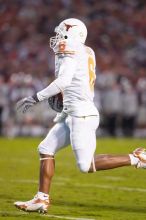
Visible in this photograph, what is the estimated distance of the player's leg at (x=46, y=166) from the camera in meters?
5.72

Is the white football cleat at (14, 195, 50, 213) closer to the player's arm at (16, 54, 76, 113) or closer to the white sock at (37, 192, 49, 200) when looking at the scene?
the white sock at (37, 192, 49, 200)

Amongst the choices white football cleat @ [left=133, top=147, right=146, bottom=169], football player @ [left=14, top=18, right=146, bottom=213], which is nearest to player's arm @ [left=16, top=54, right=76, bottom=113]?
football player @ [left=14, top=18, right=146, bottom=213]

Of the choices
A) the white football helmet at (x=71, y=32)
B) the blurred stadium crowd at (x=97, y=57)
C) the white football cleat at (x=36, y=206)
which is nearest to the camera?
the white football cleat at (x=36, y=206)

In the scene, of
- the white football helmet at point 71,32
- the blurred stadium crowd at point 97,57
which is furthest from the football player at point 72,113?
the blurred stadium crowd at point 97,57

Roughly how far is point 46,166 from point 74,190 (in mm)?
2029

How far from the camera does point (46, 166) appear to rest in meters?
5.80

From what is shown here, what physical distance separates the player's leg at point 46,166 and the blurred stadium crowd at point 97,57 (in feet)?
36.9

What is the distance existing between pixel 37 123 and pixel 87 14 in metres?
3.64

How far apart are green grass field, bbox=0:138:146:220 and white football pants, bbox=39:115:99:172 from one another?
16.8 inches

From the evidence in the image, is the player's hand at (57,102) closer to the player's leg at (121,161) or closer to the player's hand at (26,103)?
the player's hand at (26,103)

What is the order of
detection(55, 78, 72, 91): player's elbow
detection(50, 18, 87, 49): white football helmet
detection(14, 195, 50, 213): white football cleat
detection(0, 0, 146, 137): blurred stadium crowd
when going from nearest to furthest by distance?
detection(55, 78, 72, 91): player's elbow < detection(14, 195, 50, 213): white football cleat < detection(50, 18, 87, 49): white football helmet < detection(0, 0, 146, 137): blurred stadium crowd

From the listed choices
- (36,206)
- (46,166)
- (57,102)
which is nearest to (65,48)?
(57,102)

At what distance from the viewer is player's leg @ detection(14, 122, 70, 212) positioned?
5723 mm

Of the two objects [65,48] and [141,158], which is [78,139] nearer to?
[141,158]
